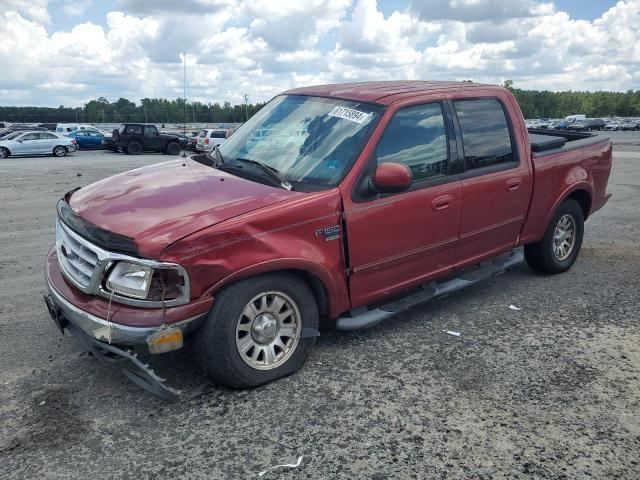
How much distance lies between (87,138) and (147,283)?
33.8 meters

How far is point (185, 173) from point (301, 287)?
4.24 ft

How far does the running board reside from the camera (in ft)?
13.0

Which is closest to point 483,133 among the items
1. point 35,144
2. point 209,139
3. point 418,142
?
point 418,142

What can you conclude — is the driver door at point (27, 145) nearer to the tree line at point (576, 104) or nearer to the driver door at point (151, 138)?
the driver door at point (151, 138)

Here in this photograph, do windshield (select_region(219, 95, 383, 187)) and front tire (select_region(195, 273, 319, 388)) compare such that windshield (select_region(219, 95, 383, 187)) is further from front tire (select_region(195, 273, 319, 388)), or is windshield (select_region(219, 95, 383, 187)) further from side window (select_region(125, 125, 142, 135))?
side window (select_region(125, 125, 142, 135))

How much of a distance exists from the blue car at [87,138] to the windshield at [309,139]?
32.2 meters

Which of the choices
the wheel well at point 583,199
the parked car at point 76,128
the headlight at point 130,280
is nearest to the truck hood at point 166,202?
the headlight at point 130,280

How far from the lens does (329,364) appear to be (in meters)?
3.90

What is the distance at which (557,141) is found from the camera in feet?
18.2

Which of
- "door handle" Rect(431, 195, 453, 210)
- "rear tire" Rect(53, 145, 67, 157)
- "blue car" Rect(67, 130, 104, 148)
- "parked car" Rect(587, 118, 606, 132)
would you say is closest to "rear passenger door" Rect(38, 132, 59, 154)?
"rear tire" Rect(53, 145, 67, 157)

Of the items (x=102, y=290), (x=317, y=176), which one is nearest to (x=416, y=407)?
(x=317, y=176)

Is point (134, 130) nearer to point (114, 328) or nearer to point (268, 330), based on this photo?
point (268, 330)

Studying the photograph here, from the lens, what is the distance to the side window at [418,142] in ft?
13.2

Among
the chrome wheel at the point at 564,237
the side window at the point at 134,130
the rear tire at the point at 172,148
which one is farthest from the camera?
the rear tire at the point at 172,148
